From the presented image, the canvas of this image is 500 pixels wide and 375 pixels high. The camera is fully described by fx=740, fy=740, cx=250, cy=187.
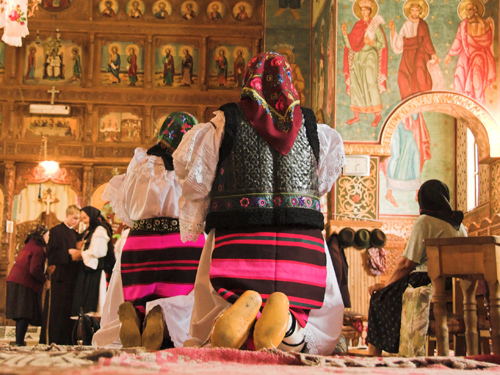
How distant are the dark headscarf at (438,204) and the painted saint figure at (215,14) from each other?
13970mm

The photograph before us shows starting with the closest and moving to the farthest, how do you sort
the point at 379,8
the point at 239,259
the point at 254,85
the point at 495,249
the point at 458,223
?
the point at 239,259 < the point at 254,85 < the point at 495,249 < the point at 458,223 < the point at 379,8

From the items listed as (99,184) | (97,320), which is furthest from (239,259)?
(99,184)

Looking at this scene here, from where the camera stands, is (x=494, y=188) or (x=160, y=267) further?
(x=494, y=188)

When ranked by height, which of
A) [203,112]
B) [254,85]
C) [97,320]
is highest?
[203,112]

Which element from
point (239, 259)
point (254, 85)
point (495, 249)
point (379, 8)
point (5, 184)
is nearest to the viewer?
point (239, 259)

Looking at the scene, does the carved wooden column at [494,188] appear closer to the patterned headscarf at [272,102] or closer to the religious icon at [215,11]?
the patterned headscarf at [272,102]

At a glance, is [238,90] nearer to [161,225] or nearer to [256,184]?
[161,225]

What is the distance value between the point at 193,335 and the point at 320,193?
1065 millimetres

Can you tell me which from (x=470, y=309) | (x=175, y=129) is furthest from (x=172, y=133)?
(x=470, y=309)

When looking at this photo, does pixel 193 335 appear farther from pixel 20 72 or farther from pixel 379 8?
pixel 20 72

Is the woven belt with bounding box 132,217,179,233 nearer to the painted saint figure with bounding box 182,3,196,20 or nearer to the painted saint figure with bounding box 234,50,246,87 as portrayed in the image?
the painted saint figure with bounding box 234,50,246,87

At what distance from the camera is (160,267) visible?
539cm

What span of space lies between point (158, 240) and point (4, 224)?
1301cm

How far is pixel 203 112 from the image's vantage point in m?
18.5
